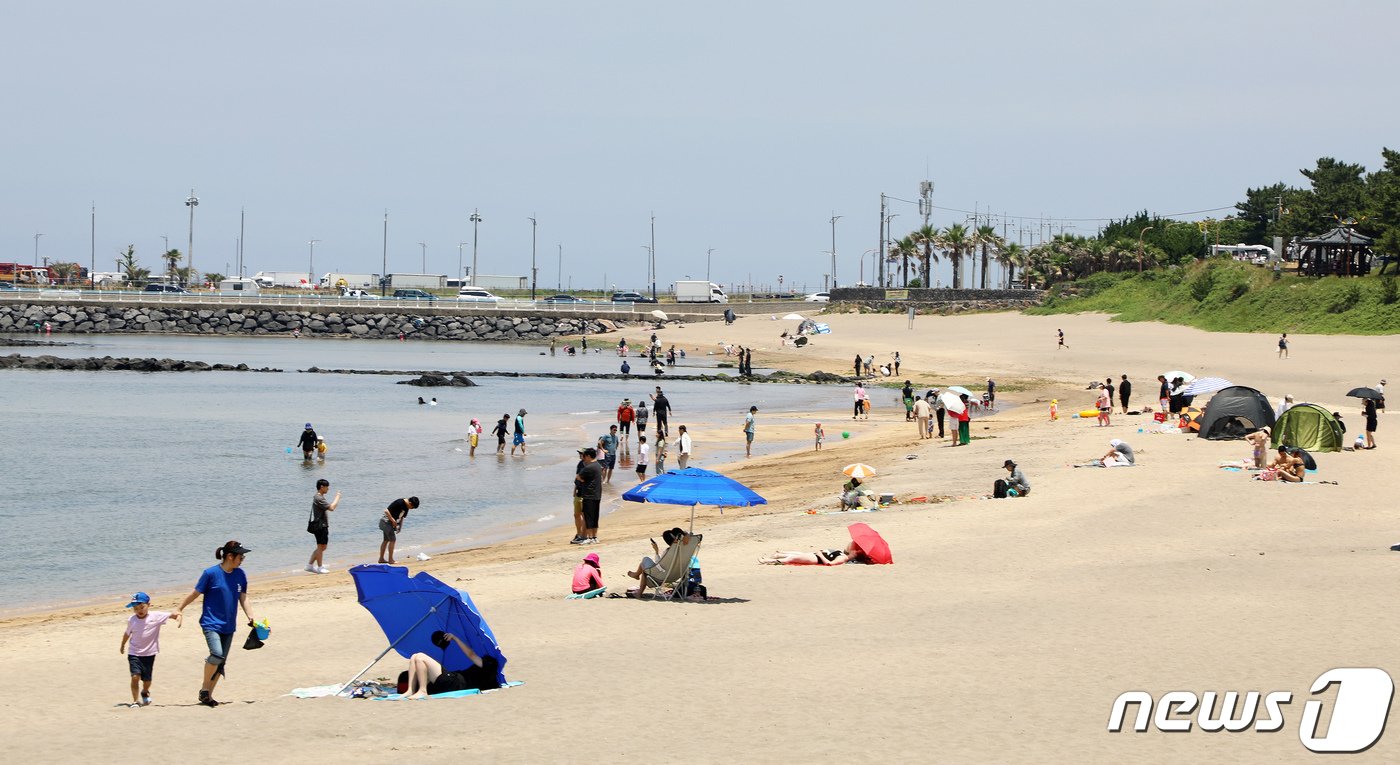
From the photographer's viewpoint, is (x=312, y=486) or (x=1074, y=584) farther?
(x=312, y=486)

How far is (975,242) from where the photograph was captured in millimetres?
131750

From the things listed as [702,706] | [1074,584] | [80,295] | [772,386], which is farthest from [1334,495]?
[80,295]

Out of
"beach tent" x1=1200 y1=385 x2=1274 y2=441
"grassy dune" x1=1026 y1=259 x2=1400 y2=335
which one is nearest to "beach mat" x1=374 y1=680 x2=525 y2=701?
"beach tent" x1=1200 y1=385 x2=1274 y2=441

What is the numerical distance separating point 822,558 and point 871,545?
2.14ft

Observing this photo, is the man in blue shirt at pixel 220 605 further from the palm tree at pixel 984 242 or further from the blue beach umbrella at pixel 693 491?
the palm tree at pixel 984 242

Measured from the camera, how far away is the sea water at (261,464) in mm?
21344

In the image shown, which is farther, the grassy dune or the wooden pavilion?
the wooden pavilion

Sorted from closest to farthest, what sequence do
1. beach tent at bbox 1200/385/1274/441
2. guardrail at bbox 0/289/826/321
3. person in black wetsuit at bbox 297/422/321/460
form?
beach tent at bbox 1200/385/1274/441 < person in black wetsuit at bbox 297/422/321/460 < guardrail at bbox 0/289/826/321

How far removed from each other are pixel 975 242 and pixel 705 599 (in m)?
122

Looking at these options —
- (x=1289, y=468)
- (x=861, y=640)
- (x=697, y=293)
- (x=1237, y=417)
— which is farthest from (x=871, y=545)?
(x=697, y=293)

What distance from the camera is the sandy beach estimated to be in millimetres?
9547

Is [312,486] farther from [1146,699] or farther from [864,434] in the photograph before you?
[1146,699]

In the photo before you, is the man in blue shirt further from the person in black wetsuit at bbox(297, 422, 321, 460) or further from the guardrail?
the guardrail

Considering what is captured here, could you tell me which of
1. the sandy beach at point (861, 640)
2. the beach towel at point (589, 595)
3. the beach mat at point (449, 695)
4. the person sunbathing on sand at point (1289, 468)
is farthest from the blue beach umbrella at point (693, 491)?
the person sunbathing on sand at point (1289, 468)
